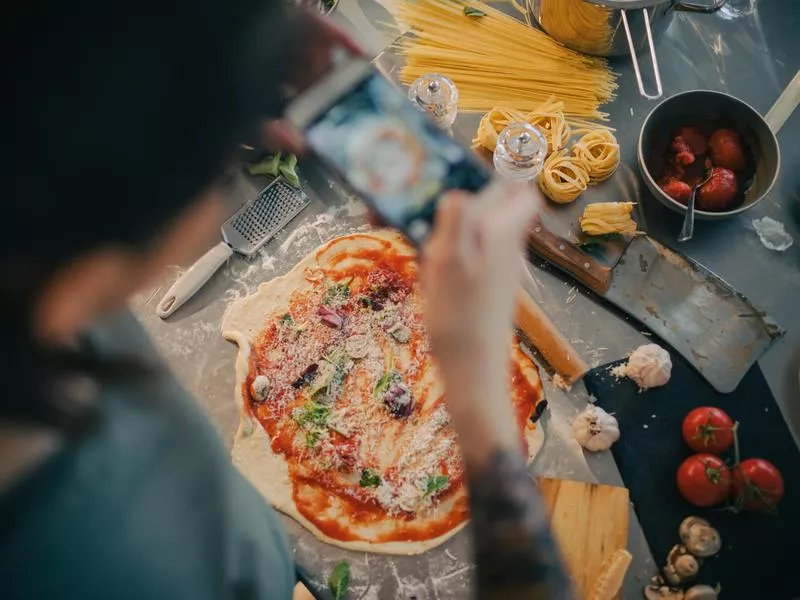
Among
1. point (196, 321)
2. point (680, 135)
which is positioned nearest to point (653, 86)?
point (680, 135)

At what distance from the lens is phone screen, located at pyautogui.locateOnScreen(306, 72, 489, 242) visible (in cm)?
148

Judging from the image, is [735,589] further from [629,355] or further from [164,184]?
[164,184]

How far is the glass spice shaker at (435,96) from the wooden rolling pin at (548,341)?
628 mm

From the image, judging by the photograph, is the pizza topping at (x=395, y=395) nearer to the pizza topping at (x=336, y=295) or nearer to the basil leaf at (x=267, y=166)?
the pizza topping at (x=336, y=295)

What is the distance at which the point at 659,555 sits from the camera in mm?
1906

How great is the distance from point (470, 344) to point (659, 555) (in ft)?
4.12

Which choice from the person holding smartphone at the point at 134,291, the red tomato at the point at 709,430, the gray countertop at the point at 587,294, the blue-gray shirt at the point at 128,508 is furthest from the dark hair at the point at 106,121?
the red tomato at the point at 709,430

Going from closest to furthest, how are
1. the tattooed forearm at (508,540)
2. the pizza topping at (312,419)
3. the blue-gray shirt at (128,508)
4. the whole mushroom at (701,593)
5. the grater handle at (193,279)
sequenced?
the blue-gray shirt at (128,508)
the tattooed forearm at (508,540)
the whole mushroom at (701,593)
the pizza topping at (312,419)
the grater handle at (193,279)

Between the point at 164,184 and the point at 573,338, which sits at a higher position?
the point at 164,184

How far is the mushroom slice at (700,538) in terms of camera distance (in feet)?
6.07

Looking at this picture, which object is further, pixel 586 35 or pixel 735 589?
pixel 586 35

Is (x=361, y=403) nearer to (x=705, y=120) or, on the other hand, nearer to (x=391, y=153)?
(x=391, y=153)

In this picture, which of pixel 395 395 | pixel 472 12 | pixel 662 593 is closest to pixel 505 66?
pixel 472 12

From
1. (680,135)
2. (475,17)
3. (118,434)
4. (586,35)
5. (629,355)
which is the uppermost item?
(118,434)
